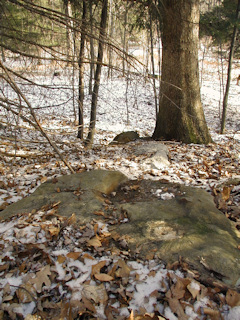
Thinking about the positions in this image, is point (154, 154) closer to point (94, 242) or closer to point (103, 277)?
point (94, 242)

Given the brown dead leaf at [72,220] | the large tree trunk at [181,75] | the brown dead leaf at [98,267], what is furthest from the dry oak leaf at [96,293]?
the large tree trunk at [181,75]

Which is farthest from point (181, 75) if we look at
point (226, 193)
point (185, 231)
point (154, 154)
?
point (185, 231)

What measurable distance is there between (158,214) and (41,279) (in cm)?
144

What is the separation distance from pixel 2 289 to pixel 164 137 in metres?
5.60

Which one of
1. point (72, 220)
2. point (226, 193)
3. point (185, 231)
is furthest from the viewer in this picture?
point (226, 193)

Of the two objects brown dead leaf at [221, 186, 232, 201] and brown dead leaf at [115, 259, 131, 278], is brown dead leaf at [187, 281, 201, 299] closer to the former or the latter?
brown dead leaf at [115, 259, 131, 278]

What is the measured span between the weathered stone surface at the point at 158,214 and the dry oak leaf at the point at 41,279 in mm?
716

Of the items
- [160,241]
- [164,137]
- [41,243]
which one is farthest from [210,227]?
[164,137]

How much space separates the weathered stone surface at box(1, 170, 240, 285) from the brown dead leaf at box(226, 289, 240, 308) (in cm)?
14

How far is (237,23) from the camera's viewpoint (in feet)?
27.6

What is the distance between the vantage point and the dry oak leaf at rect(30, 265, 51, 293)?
6.12 ft

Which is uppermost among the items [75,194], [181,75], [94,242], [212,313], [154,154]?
[181,75]

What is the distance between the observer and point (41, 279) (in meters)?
1.91

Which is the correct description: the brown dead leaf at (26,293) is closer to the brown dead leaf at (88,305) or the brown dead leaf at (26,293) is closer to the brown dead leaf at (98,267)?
the brown dead leaf at (88,305)
